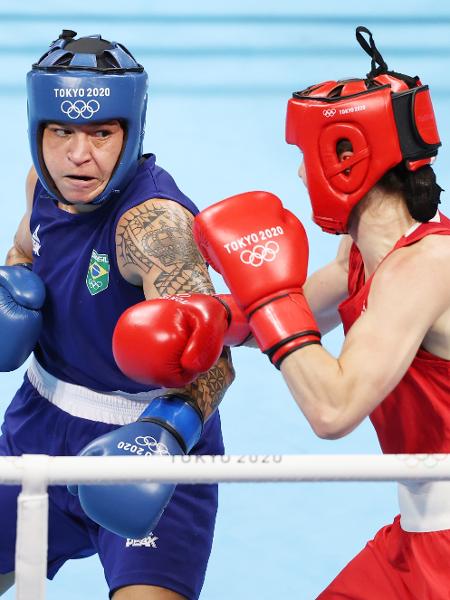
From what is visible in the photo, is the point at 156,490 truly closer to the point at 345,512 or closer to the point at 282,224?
the point at 282,224

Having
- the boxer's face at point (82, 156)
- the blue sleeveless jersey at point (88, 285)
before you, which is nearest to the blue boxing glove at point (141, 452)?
the blue sleeveless jersey at point (88, 285)

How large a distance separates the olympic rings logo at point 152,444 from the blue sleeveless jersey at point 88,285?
515 mm

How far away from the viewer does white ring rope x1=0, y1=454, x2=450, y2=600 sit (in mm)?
2152

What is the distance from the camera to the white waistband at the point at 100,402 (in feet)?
11.1

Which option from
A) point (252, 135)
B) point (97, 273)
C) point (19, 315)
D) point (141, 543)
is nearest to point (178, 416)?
point (141, 543)

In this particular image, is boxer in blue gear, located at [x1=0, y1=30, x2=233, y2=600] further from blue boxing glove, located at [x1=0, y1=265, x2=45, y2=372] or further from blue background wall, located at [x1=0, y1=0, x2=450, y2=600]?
blue background wall, located at [x1=0, y1=0, x2=450, y2=600]

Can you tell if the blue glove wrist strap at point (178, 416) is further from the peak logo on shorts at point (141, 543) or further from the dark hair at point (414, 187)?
the dark hair at point (414, 187)

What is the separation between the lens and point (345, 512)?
4.35 metres

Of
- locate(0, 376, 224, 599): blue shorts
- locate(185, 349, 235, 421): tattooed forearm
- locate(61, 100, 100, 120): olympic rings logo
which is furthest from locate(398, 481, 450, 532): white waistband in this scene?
locate(61, 100, 100, 120): olympic rings logo

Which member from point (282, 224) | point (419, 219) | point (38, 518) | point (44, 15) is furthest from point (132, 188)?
point (44, 15)

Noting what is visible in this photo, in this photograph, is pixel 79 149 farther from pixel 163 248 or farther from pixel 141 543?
pixel 141 543

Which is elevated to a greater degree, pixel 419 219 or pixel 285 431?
pixel 419 219

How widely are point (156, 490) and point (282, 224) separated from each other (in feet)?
2.10

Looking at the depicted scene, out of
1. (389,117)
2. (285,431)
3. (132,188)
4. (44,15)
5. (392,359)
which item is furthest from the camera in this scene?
Result: (44,15)
